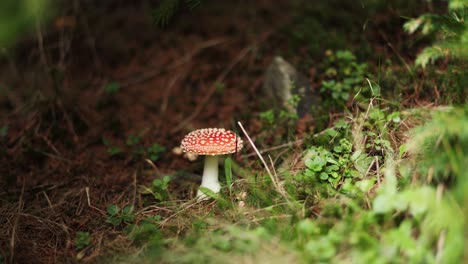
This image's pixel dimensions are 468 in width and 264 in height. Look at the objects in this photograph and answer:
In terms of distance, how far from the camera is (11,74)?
560 centimetres

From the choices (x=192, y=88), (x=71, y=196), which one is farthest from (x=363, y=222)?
(x=192, y=88)

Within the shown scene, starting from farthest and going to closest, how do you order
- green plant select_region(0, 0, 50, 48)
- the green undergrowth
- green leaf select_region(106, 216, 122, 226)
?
1. green leaf select_region(106, 216, 122, 226)
2. the green undergrowth
3. green plant select_region(0, 0, 50, 48)

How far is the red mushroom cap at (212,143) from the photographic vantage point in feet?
10.2

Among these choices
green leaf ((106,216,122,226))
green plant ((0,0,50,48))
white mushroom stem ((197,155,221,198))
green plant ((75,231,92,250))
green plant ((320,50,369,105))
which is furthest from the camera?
green plant ((320,50,369,105))

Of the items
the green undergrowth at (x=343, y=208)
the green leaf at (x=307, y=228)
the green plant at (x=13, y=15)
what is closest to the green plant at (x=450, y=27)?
the green undergrowth at (x=343, y=208)

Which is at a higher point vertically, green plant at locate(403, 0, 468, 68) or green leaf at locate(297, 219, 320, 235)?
green plant at locate(403, 0, 468, 68)

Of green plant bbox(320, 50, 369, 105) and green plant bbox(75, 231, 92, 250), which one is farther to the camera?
green plant bbox(320, 50, 369, 105)

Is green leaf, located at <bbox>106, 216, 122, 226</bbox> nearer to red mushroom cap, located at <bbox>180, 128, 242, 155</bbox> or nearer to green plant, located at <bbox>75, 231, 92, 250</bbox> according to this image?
green plant, located at <bbox>75, 231, 92, 250</bbox>

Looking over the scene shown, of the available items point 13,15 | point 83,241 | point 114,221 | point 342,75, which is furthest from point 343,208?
point 13,15

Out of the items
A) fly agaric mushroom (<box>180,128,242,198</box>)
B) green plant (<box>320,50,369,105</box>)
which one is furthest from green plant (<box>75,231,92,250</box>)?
green plant (<box>320,50,369,105</box>)

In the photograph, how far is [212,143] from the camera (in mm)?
3137

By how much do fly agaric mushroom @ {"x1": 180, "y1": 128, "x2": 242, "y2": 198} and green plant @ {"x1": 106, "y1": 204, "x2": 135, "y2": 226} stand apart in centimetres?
56

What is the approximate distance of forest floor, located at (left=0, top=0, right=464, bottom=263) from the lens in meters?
3.13

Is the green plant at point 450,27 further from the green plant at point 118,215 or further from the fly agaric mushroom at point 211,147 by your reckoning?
the green plant at point 118,215
